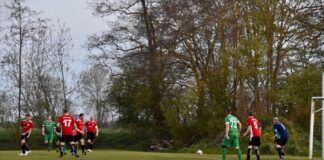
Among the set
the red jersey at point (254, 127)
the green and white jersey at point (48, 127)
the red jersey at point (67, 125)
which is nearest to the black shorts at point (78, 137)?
the red jersey at point (67, 125)

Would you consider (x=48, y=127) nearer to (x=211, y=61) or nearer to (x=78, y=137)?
(x=78, y=137)

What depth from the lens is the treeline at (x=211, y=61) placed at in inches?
1645

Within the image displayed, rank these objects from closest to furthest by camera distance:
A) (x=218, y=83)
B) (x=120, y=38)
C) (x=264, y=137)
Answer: (x=264, y=137) < (x=218, y=83) < (x=120, y=38)

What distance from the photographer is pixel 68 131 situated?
87.6 ft

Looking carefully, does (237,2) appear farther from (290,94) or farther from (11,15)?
(11,15)

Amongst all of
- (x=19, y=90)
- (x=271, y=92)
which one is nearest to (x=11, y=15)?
(x=19, y=90)

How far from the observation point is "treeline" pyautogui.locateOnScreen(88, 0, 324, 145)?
137ft

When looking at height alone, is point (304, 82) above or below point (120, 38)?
below

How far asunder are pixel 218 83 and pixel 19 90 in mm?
22647

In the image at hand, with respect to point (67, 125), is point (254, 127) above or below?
above

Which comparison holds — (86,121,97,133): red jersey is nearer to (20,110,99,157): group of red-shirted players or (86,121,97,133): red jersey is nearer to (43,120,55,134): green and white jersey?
(20,110,99,157): group of red-shirted players

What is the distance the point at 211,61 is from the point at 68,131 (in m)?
22.2

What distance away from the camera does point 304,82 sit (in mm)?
40656

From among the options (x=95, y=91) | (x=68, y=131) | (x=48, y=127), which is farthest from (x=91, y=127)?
(x=95, y=91)
